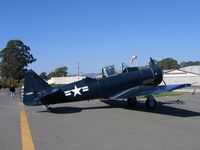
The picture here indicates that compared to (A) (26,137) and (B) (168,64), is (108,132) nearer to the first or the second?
(A) (26,137)

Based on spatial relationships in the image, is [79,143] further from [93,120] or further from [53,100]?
[53,100]

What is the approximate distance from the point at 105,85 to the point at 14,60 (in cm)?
9390

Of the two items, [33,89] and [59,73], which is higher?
[59,73]

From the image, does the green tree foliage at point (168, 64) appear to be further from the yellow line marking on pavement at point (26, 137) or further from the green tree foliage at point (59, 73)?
the yellow line marking on pavement at point (26, 137)

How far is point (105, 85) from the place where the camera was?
17.0 meters

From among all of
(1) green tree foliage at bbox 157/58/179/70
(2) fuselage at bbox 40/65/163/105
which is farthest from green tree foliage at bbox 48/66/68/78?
(2) fuselage at bbox 40/65/163/105

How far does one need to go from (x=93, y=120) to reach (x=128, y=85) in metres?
5.09

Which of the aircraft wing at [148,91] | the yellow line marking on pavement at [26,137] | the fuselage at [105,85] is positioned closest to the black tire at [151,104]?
the aircraft wing at [148,91]

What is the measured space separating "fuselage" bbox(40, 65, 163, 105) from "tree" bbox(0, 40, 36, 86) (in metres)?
87.9

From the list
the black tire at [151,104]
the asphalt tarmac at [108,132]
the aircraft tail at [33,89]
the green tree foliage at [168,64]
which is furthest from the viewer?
the green tree foliage at [168,64]

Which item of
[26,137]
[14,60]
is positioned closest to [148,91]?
[26,137]

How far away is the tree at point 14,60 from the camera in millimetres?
103938

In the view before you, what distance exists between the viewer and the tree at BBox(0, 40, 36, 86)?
104 m

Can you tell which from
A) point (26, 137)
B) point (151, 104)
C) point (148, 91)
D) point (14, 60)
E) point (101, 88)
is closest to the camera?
point (26, 137)
